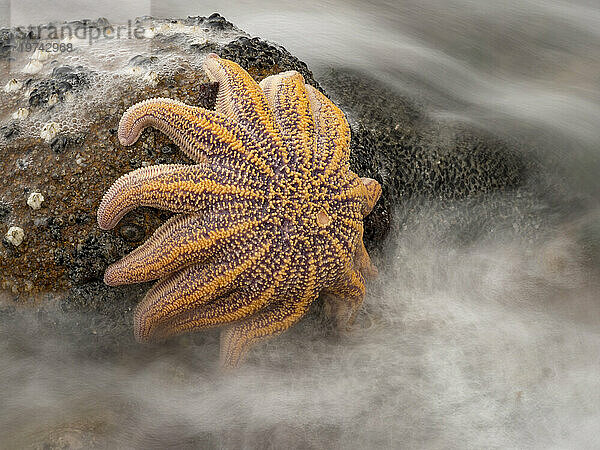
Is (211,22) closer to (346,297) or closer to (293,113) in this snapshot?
(293,113)

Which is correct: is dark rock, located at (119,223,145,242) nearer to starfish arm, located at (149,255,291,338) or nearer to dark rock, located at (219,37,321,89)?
starfish arm, located at (149,255,291,338)

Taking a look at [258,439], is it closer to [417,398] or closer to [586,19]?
[417,398]

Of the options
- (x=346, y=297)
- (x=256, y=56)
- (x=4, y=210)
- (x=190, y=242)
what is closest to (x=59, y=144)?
(x=4, y=210)

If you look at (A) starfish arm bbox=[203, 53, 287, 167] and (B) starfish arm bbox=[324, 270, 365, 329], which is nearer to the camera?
(A) starfish arm bbox=[203, 53, 287, 167]

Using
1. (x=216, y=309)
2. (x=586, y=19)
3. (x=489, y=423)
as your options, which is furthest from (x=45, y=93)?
(x=586, y=19)

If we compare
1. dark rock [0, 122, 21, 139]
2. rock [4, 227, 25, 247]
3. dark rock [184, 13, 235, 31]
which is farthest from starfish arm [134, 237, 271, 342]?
dark rock [184, 13, 235, 31]
